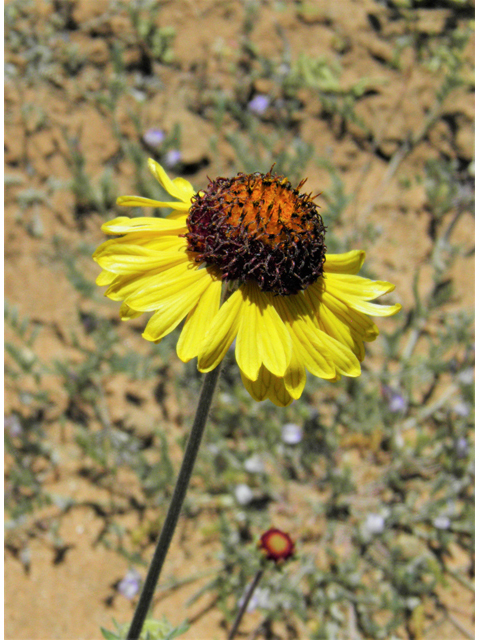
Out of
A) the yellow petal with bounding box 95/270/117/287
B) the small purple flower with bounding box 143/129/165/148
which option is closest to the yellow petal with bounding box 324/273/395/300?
the yellow petal with bounding box 95/270/117/287

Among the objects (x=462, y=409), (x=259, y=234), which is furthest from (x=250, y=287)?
(x=462, y=409)

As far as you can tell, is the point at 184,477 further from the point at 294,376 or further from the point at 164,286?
the point at 164,286

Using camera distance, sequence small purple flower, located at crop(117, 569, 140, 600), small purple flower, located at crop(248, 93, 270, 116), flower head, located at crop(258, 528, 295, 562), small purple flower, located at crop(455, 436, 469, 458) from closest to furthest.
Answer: flower head, located at crop(258, 528, 295, 562) < small purple flower, located at crop(117, 569, 140, 600) < small purple flower, located at crop(455, 436, 469, 458) < small purple flower, located at crop(248, 93, 270, 116)

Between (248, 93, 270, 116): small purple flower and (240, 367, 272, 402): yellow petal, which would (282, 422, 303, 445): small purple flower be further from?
(248, 93, 270, 116): small purple flower

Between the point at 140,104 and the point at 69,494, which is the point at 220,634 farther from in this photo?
the point at 140,104

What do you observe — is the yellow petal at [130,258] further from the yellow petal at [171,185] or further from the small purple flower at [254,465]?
the small purple flower at [254,465]

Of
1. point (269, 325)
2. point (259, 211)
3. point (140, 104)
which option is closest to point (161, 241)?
point (259, 211)

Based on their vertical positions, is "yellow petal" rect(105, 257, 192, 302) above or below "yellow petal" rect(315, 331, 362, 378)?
above
